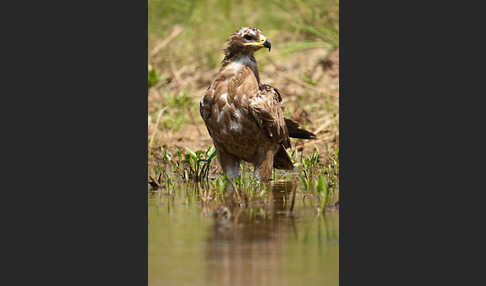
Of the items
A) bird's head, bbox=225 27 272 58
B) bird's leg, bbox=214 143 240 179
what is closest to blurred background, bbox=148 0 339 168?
bird's leg, bbox=214 143 240 179

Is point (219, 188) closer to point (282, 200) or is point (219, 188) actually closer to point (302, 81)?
point (282, 200)

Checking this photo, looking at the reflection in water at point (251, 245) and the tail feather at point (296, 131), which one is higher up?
the tail feather at point (296, 131)

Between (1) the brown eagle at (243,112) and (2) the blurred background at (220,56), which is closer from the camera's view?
(1) the brown eagle at (243,112)

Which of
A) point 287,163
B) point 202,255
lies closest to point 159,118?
point 287,163

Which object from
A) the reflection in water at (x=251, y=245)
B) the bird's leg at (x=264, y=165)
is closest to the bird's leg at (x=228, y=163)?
the bird's leg at (x=264, y=165)

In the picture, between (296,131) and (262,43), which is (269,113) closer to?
(262,43)

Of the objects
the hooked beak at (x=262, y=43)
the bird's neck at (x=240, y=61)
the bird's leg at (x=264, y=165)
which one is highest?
the hooked beak at (x=262, y=43)

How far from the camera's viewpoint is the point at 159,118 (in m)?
10.9

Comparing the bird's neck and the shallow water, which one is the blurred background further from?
the shallow water

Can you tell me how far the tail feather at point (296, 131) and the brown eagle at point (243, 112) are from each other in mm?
342

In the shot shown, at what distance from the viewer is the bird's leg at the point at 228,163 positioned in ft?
28.7

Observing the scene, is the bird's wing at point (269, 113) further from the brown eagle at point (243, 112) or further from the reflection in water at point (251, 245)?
the reflection in water at point (251, 245)

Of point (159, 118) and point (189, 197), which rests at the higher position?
point (159, 118)

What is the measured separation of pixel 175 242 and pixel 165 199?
1598 millimetres
